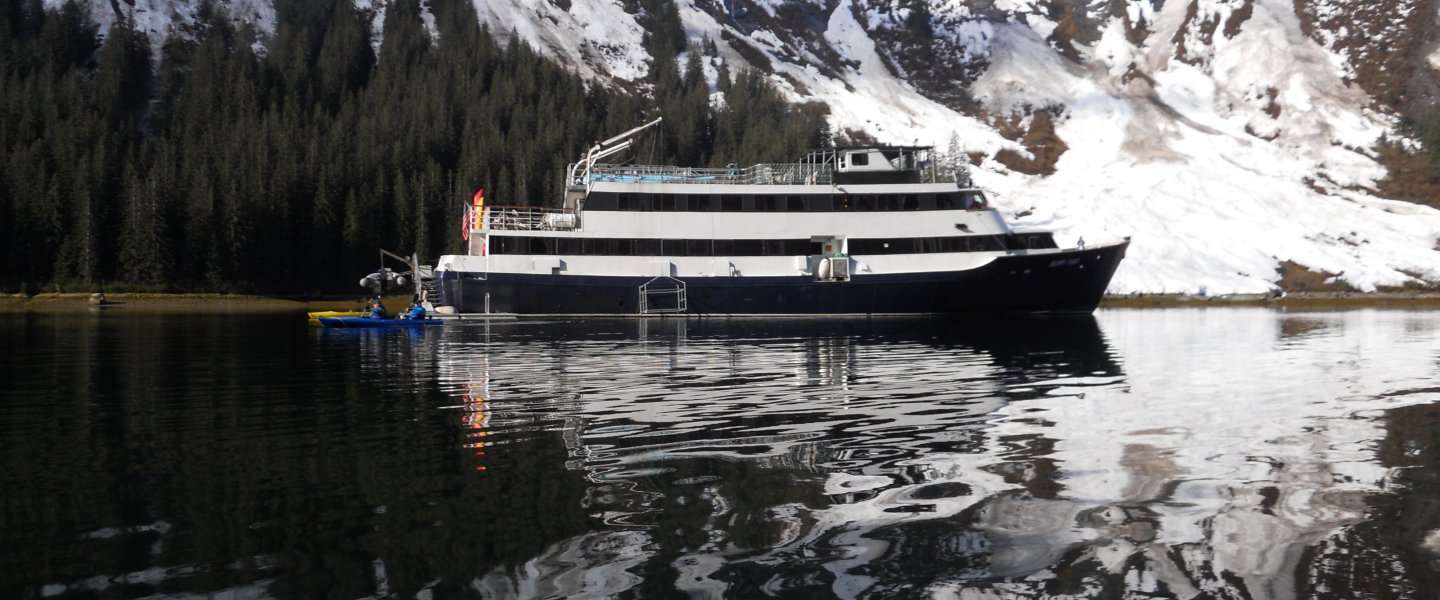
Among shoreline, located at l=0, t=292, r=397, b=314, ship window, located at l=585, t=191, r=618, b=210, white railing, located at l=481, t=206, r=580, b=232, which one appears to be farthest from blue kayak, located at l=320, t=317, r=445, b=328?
shoreline, located at l=0, t=292, r=397, b=314

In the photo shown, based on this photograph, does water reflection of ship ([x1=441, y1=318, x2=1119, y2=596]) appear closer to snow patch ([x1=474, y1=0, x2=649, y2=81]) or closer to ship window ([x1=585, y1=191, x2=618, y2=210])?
ship window ([x1=585, y1=191, x2=618, y2=210])

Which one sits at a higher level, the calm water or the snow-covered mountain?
the snow-covered mountain

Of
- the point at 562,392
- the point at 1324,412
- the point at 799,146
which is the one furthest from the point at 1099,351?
the point at 799,146

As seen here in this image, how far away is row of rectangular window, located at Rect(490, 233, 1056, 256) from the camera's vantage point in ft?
187

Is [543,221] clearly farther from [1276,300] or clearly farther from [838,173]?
[1276,300]

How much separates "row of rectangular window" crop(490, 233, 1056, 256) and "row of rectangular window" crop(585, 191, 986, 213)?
65.8 inches

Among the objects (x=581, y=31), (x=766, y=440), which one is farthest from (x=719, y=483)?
(x=581, y=31)

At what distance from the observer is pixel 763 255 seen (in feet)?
191

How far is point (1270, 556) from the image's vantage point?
942cm

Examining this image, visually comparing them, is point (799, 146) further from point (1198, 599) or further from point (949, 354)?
point (1198, 599)

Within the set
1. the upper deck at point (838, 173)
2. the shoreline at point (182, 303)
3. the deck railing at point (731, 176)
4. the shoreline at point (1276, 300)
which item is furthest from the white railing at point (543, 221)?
the shoreline at point (1276, 300)

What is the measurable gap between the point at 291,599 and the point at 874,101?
173 m

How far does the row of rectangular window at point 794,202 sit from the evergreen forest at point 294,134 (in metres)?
41.0

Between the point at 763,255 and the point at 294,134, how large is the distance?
69.1m
